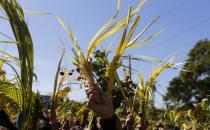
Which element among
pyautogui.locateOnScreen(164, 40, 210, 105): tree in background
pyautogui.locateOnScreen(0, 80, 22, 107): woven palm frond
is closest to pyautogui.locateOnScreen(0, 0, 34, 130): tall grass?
pyautogui.locateOnScreen(0, 80, 22, 107): woven palm frond

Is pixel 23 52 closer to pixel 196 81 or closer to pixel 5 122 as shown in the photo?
pixel 5 122

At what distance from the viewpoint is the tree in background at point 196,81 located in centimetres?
4481

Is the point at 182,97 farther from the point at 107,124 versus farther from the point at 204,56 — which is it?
the point at 107,124

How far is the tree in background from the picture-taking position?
44812 millimetres

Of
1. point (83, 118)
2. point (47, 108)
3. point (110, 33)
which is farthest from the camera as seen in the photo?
point (83, 118)

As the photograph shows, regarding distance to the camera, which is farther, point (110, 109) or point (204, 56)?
point (204, 56)

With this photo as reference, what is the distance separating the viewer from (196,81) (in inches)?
1789

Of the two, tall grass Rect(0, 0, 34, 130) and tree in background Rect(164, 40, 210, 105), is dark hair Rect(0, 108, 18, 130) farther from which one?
tree in background Rect(164, 40, 210, 105)

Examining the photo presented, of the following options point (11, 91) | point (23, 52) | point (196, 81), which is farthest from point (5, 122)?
point (196, 81)

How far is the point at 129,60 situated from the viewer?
12.1 ft

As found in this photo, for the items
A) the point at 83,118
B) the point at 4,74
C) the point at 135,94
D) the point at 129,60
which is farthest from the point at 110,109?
the point at 83,118

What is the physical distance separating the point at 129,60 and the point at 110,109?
40.7 inches

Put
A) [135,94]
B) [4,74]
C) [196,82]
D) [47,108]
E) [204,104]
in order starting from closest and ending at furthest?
1. [47,108]
2. [4,74]
3. [135,94]
4. [204,104]
5. [196,82]

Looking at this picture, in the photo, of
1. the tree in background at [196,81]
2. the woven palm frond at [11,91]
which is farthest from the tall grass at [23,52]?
the tree in background at [196,81]
